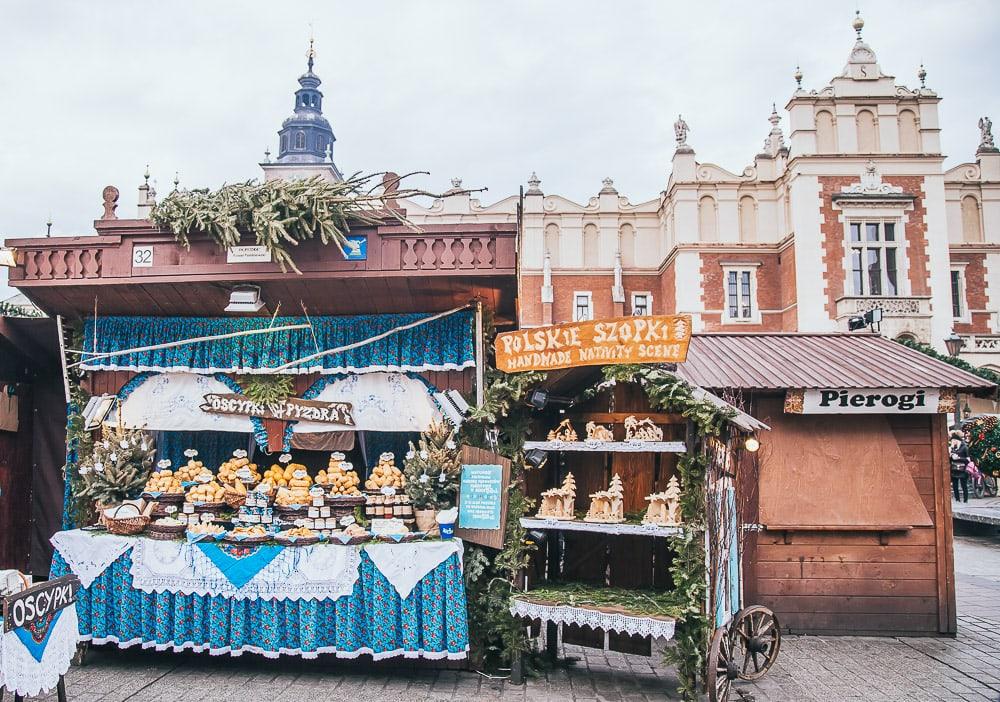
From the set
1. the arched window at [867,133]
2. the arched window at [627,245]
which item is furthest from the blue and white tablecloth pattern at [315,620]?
the arched window at [627,245]

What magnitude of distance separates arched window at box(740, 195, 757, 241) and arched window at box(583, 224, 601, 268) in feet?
21.3

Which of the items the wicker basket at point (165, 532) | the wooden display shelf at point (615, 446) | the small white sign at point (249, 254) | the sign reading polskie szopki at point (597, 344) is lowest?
the wicker basket at point (165, 532)

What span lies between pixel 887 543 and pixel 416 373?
5.97 metres

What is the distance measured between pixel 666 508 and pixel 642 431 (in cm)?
74

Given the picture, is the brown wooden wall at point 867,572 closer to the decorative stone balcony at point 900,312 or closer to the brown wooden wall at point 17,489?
the brown wooden wall at point 17,489

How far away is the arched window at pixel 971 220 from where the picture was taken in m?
33.6

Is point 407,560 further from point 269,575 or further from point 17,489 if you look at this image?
point 17,489

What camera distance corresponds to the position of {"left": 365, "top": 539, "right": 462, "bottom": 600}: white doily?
6.93 meters

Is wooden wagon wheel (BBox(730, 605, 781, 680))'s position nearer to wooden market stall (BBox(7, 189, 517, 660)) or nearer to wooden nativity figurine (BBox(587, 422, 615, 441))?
wooden nativity figurine (BBox(587, 422, 615, 441))

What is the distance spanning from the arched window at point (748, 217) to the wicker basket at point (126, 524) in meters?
29.4

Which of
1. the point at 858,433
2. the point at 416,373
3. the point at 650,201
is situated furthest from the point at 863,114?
the point at 416,373

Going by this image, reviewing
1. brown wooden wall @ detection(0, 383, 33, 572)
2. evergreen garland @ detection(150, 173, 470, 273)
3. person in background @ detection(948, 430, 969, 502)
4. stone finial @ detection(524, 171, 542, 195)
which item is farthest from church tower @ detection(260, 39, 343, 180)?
evergreen garland @ detection(150, 173, 470, 273)

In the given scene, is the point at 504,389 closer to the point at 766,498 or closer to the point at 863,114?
the point at 766,498

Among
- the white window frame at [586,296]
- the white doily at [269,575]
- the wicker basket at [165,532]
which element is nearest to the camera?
the white doily at [269,575]
